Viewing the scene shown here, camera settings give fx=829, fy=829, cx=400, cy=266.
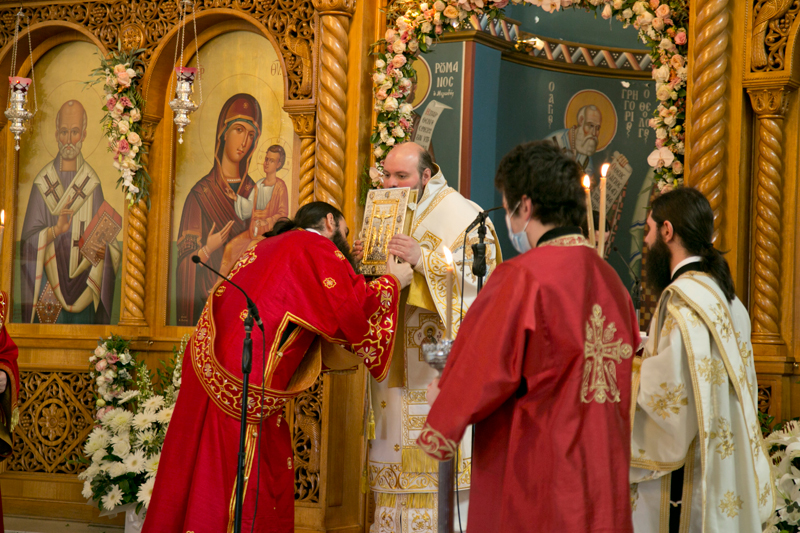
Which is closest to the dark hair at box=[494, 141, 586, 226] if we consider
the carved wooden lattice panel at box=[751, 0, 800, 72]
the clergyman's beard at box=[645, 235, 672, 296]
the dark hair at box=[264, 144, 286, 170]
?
the clergyman's beard at box=[645, 235, 672, 296]

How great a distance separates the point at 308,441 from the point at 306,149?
1993 mm

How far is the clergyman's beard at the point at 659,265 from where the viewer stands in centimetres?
368

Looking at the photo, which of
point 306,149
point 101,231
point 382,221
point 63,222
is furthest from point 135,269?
point 382,221

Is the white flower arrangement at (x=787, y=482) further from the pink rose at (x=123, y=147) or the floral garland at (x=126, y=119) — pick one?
the pink rose at (x=123, y=147)

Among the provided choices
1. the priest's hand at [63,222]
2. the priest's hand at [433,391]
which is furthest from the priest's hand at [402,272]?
the priest's hand at [63,222]

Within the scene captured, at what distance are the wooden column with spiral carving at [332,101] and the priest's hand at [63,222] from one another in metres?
2.38

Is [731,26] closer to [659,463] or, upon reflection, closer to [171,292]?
[659,463]

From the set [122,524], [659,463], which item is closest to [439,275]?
[659,463]

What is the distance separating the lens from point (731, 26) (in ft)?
15.8

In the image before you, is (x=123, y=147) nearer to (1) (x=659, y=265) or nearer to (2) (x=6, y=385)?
(2) (x=6, y=385)

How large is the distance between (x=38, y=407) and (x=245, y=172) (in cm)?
241

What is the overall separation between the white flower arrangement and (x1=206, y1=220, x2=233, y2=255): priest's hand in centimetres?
388

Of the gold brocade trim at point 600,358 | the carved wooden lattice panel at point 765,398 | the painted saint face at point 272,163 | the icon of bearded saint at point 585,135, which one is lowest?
the carved wooden lattice panel at point 765,398

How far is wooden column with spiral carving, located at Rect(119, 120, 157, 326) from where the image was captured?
623 centimetres
